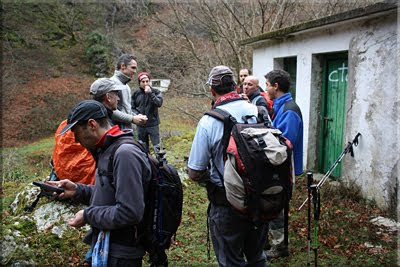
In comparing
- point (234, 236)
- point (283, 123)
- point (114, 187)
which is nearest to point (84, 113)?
point (114, 187)

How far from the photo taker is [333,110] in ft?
24.2

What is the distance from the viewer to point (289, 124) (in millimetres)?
4125

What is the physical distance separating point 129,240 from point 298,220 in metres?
3.85

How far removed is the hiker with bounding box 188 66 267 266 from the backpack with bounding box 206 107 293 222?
225 mm

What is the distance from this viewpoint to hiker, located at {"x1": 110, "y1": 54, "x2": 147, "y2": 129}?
4.78 meters

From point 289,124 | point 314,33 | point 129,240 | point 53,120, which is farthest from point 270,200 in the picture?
point 53,120

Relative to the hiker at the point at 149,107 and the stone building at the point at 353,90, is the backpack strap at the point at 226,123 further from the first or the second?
the hiker at the point at 149,107

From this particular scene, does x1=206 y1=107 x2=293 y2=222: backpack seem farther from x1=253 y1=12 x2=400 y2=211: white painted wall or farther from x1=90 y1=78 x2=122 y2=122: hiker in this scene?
x1=253 y1=12 x2=400 y2=211: white painted wall

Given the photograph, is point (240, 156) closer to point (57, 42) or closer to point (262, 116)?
point (262, 116)

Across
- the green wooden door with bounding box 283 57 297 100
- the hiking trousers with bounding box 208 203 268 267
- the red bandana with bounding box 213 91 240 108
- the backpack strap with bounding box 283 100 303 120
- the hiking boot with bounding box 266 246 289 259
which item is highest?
the green wooden door with bounding box 283 57 297 100

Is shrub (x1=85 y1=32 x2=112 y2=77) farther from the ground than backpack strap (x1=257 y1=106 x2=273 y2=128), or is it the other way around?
shrub (x1=85 y1=32 x2=112 y2=77)

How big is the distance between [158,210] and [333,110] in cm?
577

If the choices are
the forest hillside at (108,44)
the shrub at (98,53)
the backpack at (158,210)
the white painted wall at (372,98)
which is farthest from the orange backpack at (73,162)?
the shrub at (98,53)

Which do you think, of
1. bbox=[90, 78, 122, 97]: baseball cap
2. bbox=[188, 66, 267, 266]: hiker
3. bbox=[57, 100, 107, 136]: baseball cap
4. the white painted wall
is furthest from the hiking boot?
bbox=[57, 100, 107, 136]: baseball cap
